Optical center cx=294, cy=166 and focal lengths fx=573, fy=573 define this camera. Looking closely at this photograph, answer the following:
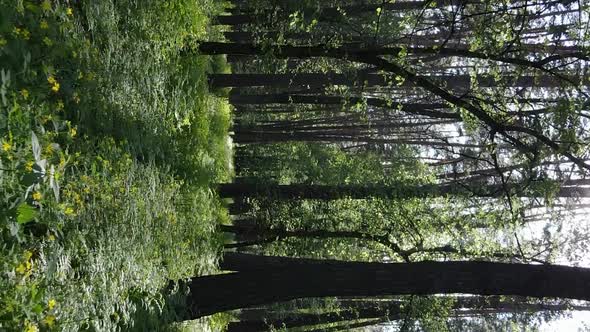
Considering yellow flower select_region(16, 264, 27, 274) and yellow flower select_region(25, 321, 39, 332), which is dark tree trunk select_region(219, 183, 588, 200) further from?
yellow flower select_region(25, 321, 39, 332)

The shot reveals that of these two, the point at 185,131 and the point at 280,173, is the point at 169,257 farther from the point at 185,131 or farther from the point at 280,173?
the point at 280,173

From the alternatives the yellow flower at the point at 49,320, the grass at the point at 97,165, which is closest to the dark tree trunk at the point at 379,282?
the grass at the point at 97,165

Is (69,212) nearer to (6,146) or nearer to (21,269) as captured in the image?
(21,269)

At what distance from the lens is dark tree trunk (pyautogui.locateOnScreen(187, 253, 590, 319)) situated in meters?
5.39

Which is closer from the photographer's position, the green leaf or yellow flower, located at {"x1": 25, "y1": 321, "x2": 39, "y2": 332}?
yellow flower, located at {"x1": 25, "y1": 321, "x2": 39, "y2": 332}

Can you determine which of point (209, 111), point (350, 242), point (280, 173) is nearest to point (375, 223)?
point (350, 242)

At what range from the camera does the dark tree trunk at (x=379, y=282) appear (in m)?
5.39

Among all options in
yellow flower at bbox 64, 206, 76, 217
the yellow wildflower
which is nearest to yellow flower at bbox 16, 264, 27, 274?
yellow flower at bbox 64, 206, 76, 217

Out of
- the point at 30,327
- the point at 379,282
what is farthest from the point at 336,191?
the point at 30,327

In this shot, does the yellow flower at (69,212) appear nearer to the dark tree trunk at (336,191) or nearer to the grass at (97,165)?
the grass at (97,165)

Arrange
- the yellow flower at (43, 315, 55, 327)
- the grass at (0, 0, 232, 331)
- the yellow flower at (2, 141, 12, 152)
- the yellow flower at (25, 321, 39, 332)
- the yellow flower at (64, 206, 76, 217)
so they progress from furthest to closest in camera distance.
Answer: the yellow flower at (64, 206, 76, 217) < the grass at (0, 0, 232, 331) < the yellow flower at (43, 315, 55, 327) < the yellow flower at (2, 141, 12, 152) < the yellow flower at (25, 321, 39, 332)

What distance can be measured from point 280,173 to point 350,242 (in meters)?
4.59

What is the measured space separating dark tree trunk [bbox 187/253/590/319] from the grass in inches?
29.5

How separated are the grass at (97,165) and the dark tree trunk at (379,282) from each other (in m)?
0.75
